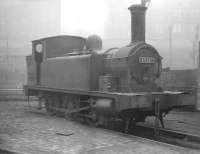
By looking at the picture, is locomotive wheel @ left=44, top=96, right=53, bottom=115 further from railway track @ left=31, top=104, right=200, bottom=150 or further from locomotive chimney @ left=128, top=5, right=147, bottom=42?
locomotive chimney @ left=128, top=5, right=147, bottom=42

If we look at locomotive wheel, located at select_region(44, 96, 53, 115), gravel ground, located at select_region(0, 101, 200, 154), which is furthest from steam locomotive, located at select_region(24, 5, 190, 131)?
locomotive wheel, located at select_region(44, 96, 53, 115)

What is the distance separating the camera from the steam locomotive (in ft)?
26.8

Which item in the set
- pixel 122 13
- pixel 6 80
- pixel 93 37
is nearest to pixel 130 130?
pixel 93 37

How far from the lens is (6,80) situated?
115 ft

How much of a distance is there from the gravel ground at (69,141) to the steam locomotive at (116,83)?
648 millimetres

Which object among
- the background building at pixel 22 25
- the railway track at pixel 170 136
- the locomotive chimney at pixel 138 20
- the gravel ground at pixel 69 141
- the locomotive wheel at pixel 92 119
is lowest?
the railway track at pixel 170 136

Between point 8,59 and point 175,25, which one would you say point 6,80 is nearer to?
Result: point 8,59

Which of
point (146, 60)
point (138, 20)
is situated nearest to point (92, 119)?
point (146, 60)

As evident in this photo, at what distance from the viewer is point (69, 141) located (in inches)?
279

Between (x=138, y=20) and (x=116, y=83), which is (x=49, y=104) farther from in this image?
(x=138, y=20)

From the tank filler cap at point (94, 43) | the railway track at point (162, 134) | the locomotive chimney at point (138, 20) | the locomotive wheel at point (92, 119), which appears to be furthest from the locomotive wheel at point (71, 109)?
the locomotive chimney at point (138, 20)

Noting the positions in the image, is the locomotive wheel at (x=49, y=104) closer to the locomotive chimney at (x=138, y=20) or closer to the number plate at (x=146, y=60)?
the number plate at (x=146, y=60)

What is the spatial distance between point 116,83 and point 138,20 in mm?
1699

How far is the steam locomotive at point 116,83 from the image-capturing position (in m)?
8.17
